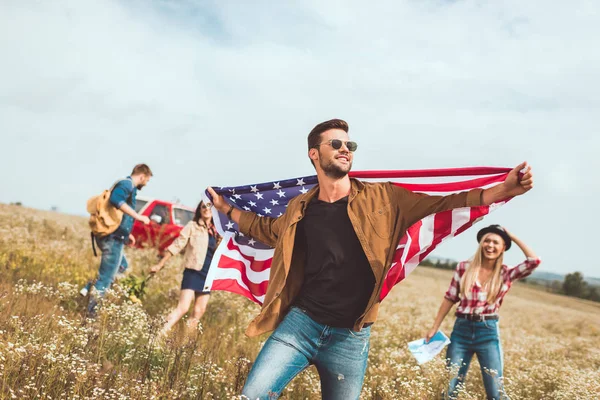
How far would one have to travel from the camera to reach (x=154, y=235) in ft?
46.2

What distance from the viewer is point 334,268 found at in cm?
348

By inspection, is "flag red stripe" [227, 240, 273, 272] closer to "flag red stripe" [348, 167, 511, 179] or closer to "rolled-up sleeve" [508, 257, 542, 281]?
"flag red stripe" [348, 167, 511, 179]

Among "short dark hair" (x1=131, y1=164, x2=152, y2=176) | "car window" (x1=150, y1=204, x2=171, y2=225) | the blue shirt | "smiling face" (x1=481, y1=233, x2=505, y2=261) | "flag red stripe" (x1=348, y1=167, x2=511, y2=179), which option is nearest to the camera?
"flag red stripe" (x1=348, y1=167, x2=511, y2=179)

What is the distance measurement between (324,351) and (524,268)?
3.44 m

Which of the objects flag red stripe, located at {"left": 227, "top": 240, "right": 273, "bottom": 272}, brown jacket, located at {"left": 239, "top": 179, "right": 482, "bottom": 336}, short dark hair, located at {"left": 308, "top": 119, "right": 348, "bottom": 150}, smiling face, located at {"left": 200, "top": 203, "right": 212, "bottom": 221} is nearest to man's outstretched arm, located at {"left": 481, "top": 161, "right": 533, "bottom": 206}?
brown jacket, located at {"left": 239, "top": 179, "right": 482, "bottom": 336}

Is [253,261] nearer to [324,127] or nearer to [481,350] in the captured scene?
[324,127]

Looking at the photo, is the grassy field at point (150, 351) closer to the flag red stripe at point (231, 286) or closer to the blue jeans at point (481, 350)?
the blue jeans at point (481, 350)

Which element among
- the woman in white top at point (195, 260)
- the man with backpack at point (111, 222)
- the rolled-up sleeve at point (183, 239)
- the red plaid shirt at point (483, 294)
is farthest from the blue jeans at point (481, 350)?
the man with backpack at point (111, 222)

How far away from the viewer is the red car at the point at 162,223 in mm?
13859

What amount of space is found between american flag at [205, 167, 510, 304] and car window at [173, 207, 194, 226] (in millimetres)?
9092

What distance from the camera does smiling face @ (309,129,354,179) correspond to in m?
3.74

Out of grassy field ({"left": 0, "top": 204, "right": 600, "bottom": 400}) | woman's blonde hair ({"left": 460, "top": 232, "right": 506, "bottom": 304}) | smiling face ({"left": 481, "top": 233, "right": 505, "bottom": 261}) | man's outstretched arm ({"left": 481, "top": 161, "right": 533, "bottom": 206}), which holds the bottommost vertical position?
grassy field ({"left": 0, "top": 204, "right": 600, "bottom": 400})

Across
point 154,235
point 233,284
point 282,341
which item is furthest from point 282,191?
point 154,235

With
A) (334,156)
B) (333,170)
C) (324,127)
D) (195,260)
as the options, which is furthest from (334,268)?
(195,260)
